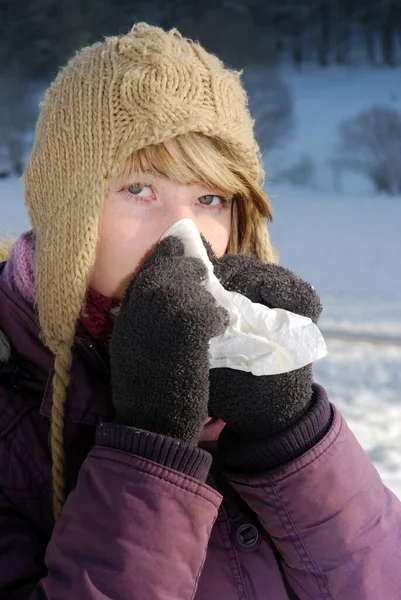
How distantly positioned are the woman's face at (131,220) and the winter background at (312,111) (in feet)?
17.4

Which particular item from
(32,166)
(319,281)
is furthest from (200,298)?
(319,281)

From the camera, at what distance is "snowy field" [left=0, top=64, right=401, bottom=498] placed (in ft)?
9.57

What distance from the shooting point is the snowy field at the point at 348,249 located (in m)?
2.92

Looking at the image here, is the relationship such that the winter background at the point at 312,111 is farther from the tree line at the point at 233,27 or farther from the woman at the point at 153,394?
the woman at the point at 153,394

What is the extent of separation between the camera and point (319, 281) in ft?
18.9

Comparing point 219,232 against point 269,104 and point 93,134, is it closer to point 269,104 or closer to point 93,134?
point 93,134

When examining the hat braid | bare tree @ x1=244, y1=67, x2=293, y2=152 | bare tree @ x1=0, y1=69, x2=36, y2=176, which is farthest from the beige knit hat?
bare tree @ x1=0, y1=69, x2=36, y2=176

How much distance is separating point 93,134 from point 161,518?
677 millimetres

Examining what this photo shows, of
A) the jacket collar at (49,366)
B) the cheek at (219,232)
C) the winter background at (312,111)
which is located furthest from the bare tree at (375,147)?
the jacket collar at (49,366)

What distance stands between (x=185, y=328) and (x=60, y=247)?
1.16ft

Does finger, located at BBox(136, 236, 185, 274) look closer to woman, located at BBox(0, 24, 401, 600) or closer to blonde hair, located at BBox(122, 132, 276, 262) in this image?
woman, located at BBox(0, 24, 401, 600)

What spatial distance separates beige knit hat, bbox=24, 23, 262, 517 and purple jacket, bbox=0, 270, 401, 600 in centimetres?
6

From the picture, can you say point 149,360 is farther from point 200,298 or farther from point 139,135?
point 139,135

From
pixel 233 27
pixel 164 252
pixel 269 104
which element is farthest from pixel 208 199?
pixel 233 27
